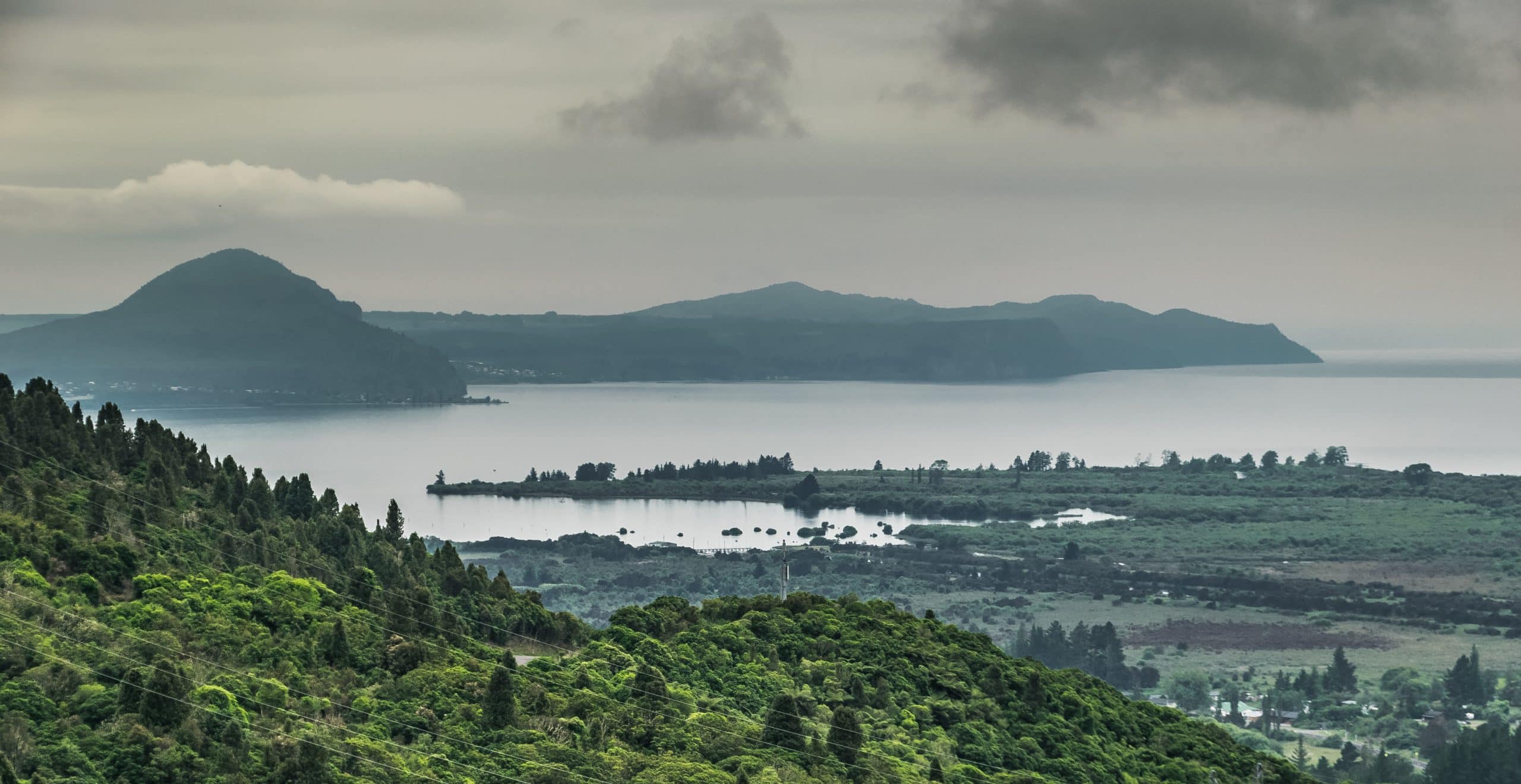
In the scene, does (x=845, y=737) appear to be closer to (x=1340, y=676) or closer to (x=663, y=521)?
(x=1340, y=676)

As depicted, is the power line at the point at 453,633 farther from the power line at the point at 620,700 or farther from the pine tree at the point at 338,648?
the pine tree at the point at 338,648

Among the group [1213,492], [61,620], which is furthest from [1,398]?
[1213,492]

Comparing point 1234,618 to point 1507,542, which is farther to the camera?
point 1507,542

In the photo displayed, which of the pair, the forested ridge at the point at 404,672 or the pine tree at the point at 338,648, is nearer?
the forested ridge at the point at 404,672

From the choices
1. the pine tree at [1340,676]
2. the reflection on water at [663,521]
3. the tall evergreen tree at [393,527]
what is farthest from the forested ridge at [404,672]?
the reflection on water at [663,521]

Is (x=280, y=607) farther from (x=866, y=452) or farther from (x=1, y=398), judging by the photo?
(x=866, y=452)

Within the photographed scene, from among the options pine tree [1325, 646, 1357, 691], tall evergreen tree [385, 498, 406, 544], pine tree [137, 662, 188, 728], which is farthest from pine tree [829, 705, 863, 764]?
pine tree [1325, 646, 1357, 691]

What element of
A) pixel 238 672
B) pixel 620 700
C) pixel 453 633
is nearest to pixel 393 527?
pixel 453 633
